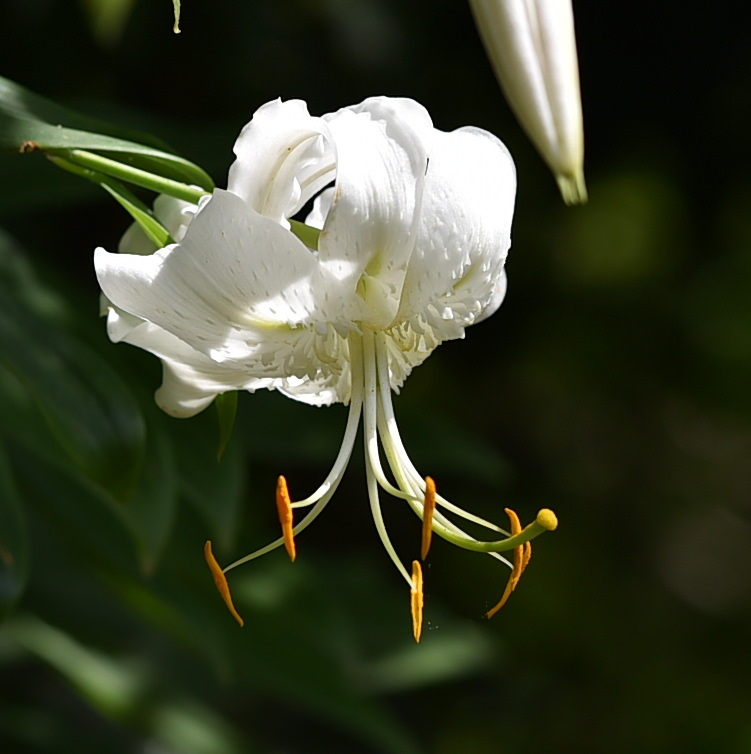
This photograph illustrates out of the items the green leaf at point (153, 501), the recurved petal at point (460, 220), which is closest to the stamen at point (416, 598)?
the recurved petal at point (460, 220)

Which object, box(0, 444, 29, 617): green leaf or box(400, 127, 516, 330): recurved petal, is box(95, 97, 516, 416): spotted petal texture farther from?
box(0, 444, 29, 617): green leaf

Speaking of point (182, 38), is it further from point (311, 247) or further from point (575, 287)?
point (311, 247)

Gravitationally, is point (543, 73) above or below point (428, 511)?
above

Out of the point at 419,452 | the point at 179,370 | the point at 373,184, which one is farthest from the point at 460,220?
the point at 419,452

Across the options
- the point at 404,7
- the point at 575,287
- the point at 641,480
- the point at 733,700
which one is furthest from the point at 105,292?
the point at 641,480

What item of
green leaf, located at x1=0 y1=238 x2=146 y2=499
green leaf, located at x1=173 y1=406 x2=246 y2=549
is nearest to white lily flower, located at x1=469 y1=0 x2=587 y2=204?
green leaf, located at x1=0 y1=238 x2=146 y2=499

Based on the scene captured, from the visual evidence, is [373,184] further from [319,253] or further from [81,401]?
[81,401]

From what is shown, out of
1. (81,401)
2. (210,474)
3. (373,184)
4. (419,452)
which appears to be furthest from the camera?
(419,452)
